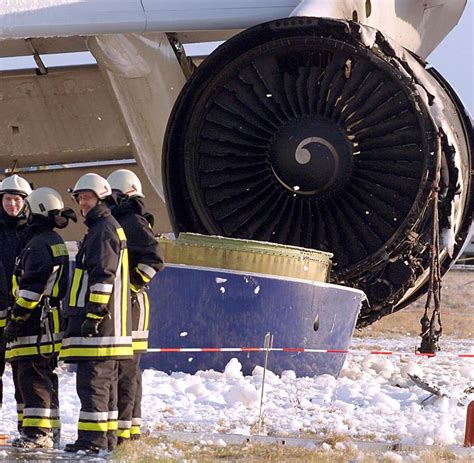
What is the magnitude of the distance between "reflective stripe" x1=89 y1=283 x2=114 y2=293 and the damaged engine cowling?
15.1ft

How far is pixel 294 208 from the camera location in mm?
11609

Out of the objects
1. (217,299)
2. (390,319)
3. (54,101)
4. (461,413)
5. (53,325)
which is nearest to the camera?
(53,325)

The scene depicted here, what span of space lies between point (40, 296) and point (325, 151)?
4510mm

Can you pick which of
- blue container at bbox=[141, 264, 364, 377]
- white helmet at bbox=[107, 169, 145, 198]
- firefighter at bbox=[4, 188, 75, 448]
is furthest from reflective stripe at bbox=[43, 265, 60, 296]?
blue container at bbox=[141, 264, 364, 377]

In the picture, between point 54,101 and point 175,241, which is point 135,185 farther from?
point 54,101

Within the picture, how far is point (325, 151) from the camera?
11.2 meters

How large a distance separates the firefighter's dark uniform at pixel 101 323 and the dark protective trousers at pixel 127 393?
262 mm

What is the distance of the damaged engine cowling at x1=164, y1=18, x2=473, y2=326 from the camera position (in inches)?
431

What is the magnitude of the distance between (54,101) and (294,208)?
4338 mm

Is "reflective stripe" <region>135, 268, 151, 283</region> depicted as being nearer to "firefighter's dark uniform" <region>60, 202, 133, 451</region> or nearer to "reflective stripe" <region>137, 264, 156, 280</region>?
"reflective stripe" <region>137, 264, 156, 280</region>

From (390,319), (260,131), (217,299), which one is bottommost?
(390,319)

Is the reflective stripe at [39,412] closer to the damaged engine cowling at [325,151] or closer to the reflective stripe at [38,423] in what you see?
the reflective stripe at [38,423]

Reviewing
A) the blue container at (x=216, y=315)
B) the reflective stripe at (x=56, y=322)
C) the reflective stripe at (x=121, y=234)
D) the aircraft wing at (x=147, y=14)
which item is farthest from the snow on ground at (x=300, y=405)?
the aircraft wing at (x=147, y=14)

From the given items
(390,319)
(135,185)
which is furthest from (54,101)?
(390,319)
